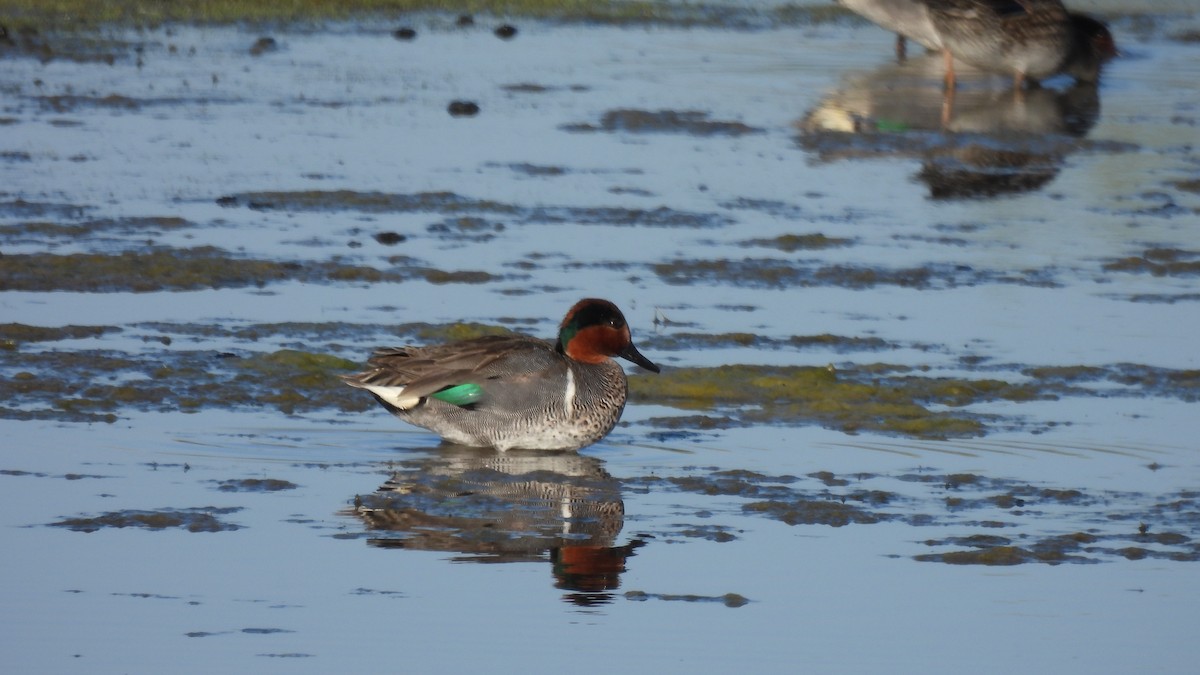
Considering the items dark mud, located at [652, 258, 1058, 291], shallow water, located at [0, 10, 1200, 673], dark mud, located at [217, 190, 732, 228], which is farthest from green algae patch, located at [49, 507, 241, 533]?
dark mud, located at [217, 190, 732, 228]

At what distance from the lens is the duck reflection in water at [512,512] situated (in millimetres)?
7254

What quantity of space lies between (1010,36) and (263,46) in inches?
282

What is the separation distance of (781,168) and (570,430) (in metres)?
7.48

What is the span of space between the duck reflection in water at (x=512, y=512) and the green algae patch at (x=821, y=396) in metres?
0.95

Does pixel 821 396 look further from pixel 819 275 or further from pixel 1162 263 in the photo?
pixel 1162 263

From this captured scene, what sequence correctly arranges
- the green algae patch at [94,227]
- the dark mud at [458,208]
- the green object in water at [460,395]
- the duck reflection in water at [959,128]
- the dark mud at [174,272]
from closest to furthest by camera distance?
the green object in water at [460,395], the dark mud at [174,272], the green algae patch at [94,227], the dark mud at [458,208], the duck reflection in water at [959,128]

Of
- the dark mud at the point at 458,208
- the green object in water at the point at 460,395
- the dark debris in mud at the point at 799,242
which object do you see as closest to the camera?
the green object in water at the point at 460,395

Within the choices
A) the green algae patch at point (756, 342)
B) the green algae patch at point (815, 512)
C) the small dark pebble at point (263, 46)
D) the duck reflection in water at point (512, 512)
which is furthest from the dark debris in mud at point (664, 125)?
the green algae patch at point (815, 512)

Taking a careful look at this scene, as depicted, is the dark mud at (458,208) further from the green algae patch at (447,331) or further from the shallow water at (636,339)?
the green algae patch at (447,331)

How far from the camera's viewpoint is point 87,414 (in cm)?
912

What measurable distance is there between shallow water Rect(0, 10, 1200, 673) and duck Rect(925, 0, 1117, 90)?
1.72 ft

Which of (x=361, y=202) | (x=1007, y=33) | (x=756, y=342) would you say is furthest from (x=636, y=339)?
(x=1007, y=33)

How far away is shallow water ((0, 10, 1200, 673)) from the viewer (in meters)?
6.73

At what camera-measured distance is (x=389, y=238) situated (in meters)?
13.1
